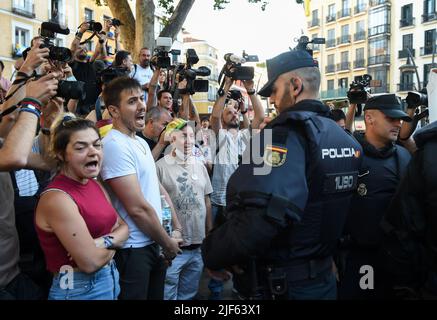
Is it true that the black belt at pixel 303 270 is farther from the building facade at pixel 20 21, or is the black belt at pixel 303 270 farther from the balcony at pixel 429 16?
the balcony at pixel 429 16

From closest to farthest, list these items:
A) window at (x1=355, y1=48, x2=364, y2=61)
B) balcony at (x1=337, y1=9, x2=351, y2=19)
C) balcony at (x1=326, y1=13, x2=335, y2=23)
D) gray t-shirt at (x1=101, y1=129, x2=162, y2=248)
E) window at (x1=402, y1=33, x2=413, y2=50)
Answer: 1. gray t-shirt at (x1=101, y1=129, x2=162, y2=248)
2. window at (x1=402, y1=33, x2=413, y2=50)
3. window at (x1=355, y1=48, x2=364, y2=61)
4. balcony at (x1=337, y1=9, x2=351, y2=19)
5. balcony at (x1=326, y1=13, x2=335, y2=23)

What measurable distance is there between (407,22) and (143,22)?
1725 inches

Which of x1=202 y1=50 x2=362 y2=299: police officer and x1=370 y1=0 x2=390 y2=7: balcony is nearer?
x1=202 y1=50 x2=362 y2=299: police officer

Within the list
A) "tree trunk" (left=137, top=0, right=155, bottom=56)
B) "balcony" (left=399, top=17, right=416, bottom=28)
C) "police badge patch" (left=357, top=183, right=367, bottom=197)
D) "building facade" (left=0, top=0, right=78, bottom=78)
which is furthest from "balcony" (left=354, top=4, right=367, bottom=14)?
"police badge patch" (left=357, top=183, right=367, bottom=197)

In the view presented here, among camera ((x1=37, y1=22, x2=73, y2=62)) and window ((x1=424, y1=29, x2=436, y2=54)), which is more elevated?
window ((x1=424, y1=29, x2=436, y2=54))

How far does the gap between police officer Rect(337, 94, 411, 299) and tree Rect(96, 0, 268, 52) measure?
23.1ft

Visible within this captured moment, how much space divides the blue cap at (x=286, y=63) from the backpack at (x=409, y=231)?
33.2 inches

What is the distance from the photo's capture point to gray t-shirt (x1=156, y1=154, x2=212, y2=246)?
395 centimetres

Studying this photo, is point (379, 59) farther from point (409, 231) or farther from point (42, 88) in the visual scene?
point (42, 88)

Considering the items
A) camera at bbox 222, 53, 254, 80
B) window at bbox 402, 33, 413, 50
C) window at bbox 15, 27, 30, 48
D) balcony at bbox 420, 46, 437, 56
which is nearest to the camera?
camera at bbox 222, 53, 254, 80

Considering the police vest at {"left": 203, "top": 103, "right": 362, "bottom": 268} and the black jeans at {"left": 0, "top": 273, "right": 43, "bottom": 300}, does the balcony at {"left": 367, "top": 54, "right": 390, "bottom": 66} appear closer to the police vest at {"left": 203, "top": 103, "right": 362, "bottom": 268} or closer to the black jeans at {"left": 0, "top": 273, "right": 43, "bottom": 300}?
the police vest at {"left": 203, "top": 103, "right": 362, "bottom": 268}

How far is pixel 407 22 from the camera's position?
151 ft
